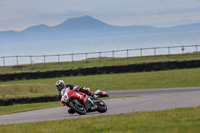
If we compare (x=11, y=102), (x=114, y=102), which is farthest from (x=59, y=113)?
(x=11, y=102)

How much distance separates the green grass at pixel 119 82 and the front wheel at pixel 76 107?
896 cm

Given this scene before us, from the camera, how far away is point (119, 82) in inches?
1188

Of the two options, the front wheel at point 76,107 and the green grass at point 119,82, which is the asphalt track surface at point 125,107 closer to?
the front wheel at point 76,107

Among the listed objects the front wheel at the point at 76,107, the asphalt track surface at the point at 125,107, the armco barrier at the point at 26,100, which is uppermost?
the front wheel at the point at 76,107

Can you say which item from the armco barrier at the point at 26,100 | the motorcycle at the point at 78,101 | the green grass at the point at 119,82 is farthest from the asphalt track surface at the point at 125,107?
the green grass at the point at 119,82

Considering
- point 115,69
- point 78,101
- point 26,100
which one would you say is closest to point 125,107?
point 78,101

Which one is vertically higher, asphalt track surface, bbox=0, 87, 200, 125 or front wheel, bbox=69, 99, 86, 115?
front wheel, bbox=69, 99, 86, 115

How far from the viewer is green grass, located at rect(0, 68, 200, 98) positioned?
23.3m

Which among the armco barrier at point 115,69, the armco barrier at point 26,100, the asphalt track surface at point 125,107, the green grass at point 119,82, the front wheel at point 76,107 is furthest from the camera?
the armco barrier at point 115,69

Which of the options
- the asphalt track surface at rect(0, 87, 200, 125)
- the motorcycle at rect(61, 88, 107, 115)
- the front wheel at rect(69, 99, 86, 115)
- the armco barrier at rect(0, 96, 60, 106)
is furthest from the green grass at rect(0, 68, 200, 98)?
the front wheel at rect(69, 99, 86, 115)

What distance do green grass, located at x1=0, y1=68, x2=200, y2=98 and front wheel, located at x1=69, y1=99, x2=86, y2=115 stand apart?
8.96 meters

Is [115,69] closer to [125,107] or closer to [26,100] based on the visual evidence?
[26,100]

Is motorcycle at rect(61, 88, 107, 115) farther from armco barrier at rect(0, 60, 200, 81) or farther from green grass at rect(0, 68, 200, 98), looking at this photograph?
armco barrier at rect(0, 60, 200, 81)

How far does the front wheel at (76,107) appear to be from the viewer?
13.1 m
